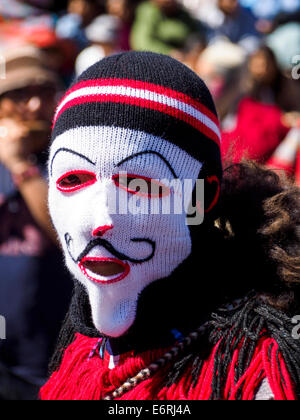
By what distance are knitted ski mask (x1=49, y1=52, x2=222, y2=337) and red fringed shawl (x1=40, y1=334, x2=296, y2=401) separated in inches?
4.7

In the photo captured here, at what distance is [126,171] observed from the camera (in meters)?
1.18

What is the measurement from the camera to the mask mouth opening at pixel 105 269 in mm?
1206

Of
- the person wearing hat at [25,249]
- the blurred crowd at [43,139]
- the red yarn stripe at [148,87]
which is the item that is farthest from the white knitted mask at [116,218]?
the person wearing hat at [25,249]

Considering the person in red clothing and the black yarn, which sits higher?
the person in red clothing

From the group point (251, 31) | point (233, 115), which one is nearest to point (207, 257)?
point (233, 115)

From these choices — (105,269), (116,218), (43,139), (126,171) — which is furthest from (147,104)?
(43,139)

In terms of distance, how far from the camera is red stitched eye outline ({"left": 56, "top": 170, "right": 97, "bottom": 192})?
1.21 meters

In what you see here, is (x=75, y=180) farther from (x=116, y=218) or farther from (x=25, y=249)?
(x=25, y=249)

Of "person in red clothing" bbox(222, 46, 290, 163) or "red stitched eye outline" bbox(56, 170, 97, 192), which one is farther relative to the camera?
"person in red clothing" bbox(222, 46, 290, 163)

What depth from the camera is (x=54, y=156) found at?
4.16 feet

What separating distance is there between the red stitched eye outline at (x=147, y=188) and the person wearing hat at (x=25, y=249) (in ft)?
4.22

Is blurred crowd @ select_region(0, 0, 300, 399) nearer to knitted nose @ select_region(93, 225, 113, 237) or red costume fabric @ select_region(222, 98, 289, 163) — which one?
red costume fabric @ select_region(222, 98, 289, 163)

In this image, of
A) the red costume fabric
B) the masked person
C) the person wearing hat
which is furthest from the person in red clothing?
the person wearing hat

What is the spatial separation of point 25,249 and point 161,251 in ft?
4.67
